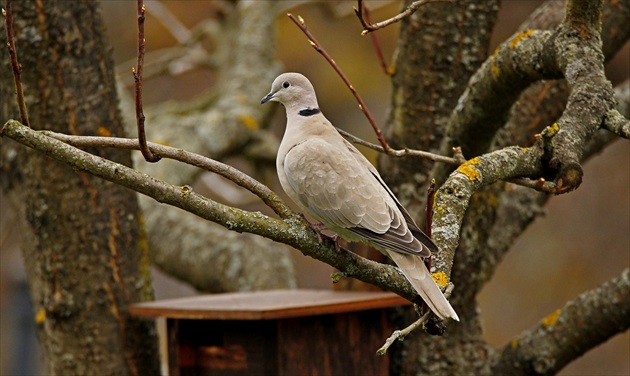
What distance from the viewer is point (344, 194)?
2.34m

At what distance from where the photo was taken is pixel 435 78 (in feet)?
10.5

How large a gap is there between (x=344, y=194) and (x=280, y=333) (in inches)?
27.5

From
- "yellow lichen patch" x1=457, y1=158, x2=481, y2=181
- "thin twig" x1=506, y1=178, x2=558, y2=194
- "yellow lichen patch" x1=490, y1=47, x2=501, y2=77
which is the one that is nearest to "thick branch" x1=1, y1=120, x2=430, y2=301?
"yellow lichen patch" x1=457, y1=158, x2=481, y2=181

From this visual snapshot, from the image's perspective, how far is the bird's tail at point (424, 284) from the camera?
1770mm

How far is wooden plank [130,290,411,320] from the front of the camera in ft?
8.71

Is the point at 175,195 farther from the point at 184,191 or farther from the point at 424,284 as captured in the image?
the point at 424,284

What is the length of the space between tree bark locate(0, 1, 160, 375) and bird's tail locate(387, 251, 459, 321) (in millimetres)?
1343

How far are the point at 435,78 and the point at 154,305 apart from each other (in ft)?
4.20

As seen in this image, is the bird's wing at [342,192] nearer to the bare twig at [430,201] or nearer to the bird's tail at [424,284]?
the bird's tail at [424,284]

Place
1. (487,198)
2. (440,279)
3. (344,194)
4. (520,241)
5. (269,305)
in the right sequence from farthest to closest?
(520,241) < (487,198) < (269,305) < (344,194) < (440,279)

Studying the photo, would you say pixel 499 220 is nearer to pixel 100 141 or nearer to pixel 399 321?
pixel 399 321

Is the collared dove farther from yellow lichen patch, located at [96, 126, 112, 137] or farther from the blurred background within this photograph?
the blurred background

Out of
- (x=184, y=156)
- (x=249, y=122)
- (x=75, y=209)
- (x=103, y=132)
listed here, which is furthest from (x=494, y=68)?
(x=249, y=122)

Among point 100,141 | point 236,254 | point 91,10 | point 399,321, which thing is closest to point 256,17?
point 236,254
